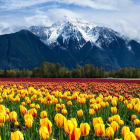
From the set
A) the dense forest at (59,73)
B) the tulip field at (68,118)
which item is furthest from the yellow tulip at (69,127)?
the dense forest at (59,73)

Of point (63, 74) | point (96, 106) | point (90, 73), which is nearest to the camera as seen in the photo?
point (96, 106)

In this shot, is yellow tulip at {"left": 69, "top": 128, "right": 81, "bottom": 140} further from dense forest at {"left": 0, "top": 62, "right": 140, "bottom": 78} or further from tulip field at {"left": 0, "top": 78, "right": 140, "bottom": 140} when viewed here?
dense forest at {"left": 0, "top": 62, "right": 140, "bottom": 78}

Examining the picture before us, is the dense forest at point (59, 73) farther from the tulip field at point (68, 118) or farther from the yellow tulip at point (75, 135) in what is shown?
the yellow tulip at point (75, 135)

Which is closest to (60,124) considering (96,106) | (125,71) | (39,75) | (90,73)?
(96,106)

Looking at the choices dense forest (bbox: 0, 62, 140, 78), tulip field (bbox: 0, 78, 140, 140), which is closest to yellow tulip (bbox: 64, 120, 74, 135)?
tulip field (bbox: 0, 78, 140, 140)

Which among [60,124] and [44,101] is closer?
[60,124]

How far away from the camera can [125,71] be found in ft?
287

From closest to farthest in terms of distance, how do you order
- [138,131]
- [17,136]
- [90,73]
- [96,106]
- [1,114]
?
[17,136] → [138,131] → [1,114] → [96,106] → [90,73]

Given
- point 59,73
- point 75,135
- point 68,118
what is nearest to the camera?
point 75,135

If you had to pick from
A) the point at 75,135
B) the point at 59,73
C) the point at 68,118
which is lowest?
the point at 59,73

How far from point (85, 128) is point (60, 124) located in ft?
1.72

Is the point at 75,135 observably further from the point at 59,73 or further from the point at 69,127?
the point at 59,73

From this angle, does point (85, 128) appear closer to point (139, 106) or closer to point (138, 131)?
point (138, 131)

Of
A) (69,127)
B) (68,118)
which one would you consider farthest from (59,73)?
(69,127)
